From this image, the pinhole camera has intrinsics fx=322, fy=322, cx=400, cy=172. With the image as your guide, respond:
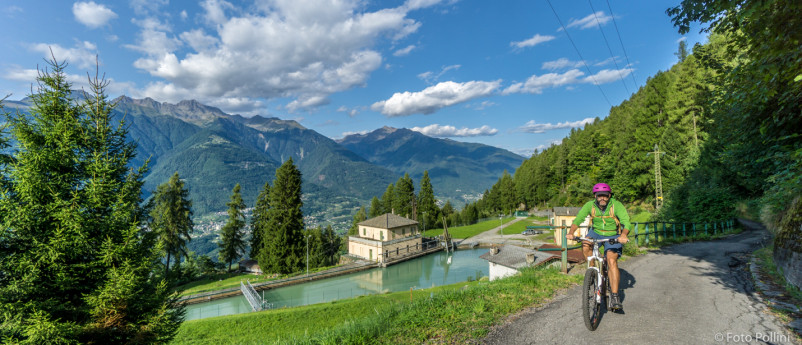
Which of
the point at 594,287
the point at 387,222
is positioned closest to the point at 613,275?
the point at 594,287

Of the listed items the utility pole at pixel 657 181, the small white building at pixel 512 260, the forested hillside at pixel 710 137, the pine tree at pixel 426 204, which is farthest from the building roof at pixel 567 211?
the pine tree at pixel 426 204

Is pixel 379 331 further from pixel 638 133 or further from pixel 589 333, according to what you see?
pixel 638 133

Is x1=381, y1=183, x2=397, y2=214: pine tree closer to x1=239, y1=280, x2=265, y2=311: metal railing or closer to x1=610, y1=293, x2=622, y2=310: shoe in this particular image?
x1=239, y1=280, x2=265, y2=311: metal railing

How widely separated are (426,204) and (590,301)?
7437cm

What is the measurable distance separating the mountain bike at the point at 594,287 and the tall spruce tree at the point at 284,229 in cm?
4205

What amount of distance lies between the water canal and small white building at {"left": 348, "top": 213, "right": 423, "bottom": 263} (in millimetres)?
2207

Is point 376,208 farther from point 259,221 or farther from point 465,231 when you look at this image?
point 259,221

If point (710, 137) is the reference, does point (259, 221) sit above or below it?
below

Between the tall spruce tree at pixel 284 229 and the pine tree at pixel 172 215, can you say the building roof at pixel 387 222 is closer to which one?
the tall spruce tree at pixel 284 229

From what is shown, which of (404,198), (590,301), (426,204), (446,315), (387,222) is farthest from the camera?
(426,204)

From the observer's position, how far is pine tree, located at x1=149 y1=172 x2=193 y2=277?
3962 cm

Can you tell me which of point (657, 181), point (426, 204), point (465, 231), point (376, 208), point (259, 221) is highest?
point (657, 181)

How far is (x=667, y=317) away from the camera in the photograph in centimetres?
560

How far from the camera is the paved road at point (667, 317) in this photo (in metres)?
4.81
